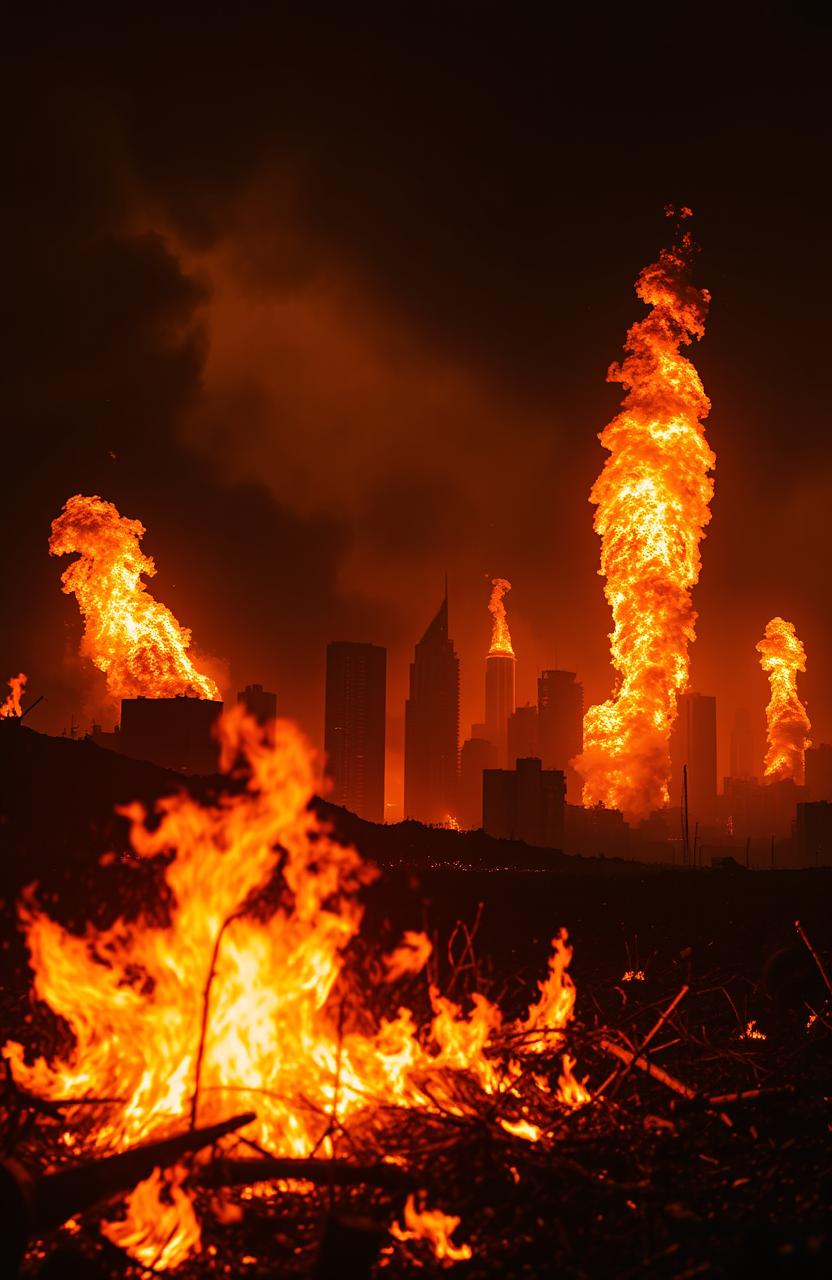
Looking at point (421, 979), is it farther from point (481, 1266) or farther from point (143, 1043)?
point (481, 1266)

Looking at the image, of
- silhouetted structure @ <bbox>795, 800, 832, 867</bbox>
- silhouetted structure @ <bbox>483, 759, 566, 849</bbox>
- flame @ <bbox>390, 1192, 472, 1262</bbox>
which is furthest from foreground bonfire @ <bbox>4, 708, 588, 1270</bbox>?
silhouetted structure @ <bbox>795, 800, 832, 867</bbox>

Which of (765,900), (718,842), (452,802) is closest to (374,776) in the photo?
(452,802)

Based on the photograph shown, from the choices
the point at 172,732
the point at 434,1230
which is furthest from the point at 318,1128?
the point at 172,732

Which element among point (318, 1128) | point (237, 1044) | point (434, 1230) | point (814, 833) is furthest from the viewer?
point (814, 833)

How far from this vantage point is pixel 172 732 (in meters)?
38.5

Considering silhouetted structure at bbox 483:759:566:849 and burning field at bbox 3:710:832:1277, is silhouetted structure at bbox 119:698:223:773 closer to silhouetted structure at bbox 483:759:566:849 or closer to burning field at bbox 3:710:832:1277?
silhouetted structure at bbox 483:759:566:849

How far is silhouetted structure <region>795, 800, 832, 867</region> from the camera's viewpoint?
223ft

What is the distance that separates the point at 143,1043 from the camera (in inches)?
316

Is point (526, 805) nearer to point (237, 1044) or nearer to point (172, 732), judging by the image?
point (172, 732)

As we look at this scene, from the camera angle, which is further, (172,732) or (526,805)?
(526,805)

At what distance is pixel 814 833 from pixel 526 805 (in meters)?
24.4

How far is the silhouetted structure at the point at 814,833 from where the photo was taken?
6806 cm

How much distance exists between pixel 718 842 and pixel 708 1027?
93.3 meters

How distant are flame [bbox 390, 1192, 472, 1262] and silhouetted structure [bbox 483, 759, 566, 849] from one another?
164 ft
